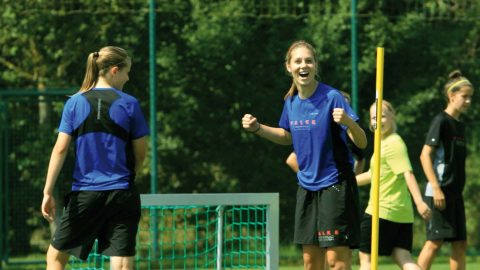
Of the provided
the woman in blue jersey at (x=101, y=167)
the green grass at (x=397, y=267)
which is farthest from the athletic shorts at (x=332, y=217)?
the green grass at (x=397, y=267)

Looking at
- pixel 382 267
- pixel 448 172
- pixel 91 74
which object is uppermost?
pixel 91 74

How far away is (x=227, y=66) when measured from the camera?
1223cm

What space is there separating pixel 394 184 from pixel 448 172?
0.88m

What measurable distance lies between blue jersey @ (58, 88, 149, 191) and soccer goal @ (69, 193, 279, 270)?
1.05 m

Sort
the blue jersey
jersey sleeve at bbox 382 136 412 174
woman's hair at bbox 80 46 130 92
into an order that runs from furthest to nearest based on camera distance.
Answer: jersey sleeve at bbox 382 136 412 174
woman's hair at bbox 80 46 130 92
the blue jersey

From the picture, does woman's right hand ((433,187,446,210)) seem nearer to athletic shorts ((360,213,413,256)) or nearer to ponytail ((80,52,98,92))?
athletic shorts ((360,213,413,256))

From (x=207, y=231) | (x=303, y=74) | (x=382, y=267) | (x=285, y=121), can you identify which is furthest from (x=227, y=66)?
(x=303, y=74)

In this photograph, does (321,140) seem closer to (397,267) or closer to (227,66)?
(397,267)

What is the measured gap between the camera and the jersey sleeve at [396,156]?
7.77m

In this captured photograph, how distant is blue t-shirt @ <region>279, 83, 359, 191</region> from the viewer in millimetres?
6438

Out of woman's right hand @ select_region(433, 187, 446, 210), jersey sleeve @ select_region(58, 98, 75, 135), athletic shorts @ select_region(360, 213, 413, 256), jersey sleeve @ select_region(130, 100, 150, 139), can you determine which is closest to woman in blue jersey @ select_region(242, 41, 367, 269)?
jersey sleeve @ select_region(130, 100, 150, 139)

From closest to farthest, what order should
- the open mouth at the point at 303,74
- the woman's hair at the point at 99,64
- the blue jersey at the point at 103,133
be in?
the blue jersey at the point at 103,133
the woman's hair at the point at 99,64
the open mouth at the point at 303,74

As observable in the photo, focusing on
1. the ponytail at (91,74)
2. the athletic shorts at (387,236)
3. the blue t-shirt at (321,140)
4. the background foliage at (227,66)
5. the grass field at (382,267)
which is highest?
the background foliage at (227,66)

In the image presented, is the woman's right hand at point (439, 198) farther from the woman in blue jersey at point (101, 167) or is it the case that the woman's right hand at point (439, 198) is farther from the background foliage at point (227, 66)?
the background foliage at point (227, 66)
